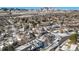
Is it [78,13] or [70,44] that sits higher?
[78,13]

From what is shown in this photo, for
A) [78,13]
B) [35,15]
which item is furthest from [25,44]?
[78,13]

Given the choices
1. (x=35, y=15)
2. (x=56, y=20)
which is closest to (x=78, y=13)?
(x=56, y=20)

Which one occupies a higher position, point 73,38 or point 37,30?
point 37,30

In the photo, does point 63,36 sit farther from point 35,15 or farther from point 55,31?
point 35,15

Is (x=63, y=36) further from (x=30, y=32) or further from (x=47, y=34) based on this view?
(x=30, y=32)
